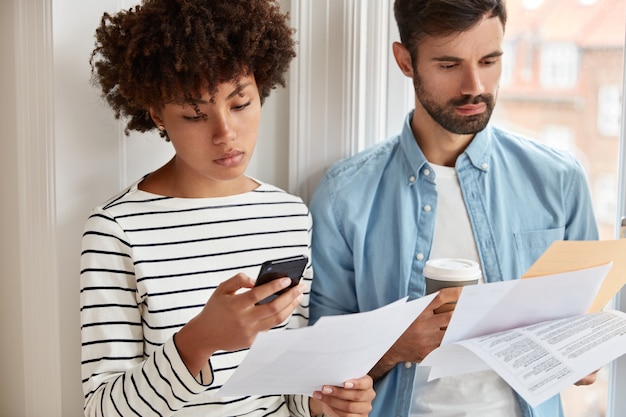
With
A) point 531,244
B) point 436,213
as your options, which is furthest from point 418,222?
point 531,244

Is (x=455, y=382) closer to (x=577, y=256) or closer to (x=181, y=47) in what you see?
(x=577, y=256)

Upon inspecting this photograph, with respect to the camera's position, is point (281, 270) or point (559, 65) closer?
point (281, 270)

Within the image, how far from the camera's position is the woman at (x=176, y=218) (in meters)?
1.18

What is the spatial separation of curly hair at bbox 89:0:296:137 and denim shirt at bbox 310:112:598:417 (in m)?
0.36

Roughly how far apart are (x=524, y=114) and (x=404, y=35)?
0.37 metres

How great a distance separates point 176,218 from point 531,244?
67cm

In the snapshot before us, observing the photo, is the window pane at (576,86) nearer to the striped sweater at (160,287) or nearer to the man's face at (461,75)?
the man's face at (461,75)

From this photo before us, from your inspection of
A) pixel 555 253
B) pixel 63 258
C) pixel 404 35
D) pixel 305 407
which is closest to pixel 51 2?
pixel 63 258

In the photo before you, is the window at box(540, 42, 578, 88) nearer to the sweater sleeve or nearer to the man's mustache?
the man's mustache

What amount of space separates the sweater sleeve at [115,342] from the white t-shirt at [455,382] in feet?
1.63

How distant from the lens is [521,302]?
1.21 m

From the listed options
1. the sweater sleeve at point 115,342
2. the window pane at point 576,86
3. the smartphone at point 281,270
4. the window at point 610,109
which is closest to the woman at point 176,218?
the sweater sleeve at point 115,342

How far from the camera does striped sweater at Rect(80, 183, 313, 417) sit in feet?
3.80

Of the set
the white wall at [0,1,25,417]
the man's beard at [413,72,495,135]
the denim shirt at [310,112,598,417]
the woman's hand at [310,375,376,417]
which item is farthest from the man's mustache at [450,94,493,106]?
the white wall at [0,1,25,417]
